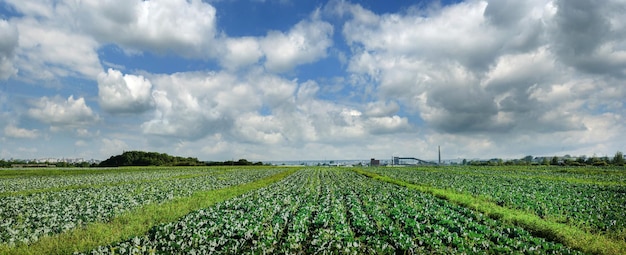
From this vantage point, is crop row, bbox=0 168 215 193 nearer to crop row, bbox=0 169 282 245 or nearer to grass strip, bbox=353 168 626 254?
crop row, bbox=0 169 282 245

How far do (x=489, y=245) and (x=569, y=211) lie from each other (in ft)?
39.7

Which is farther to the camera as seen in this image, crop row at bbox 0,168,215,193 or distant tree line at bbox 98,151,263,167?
distant tree line at bbox 98,151,263,167

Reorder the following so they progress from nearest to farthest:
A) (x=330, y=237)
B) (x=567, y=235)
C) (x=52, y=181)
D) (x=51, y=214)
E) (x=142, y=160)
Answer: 1. (x=330, y=237)
2. (x=567, y=235)
3. (x=51, y=214)
4. (x=52, y=181)
5. (x=142, y=160)

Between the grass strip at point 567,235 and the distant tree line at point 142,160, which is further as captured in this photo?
the distant tree line at point 142,160

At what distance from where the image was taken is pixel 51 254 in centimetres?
1159

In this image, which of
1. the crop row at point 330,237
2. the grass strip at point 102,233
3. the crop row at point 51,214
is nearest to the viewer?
the crop row at point 330,237

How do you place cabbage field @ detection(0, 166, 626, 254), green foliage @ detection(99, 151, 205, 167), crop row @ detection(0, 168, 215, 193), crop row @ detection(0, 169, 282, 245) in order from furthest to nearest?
green foliage @ detection(99, 151, 205, 167)
crop row @ detection(0, 168, 215, 193)
crop row @ detection(0, 169, 282, 245)
cabbage field @ detection(0, 166, 626, 254)

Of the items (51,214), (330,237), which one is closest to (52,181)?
(51,214)

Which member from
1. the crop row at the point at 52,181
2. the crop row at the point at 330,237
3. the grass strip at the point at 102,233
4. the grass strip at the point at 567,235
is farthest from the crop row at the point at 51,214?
the grass strip at the point at 567,235

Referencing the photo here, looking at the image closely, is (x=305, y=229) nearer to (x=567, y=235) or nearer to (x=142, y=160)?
(x=567, y=235)

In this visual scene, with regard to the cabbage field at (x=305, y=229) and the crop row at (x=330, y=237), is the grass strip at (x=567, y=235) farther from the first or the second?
the crop row at (x=330, y=237)

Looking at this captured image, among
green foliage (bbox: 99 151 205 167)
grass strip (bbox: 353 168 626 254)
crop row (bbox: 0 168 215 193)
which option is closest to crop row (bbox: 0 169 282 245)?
crop row (bbox: 0 168 215 193)

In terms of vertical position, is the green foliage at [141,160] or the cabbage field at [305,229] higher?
the green foliage at [141,160]

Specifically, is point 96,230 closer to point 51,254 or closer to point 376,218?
point 51,254
